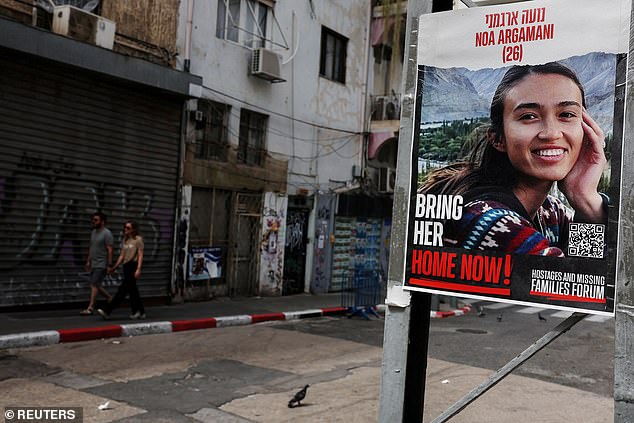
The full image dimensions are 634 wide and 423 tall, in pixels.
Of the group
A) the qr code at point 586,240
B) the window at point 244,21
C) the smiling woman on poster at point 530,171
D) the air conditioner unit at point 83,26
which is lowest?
the qr code at point 586,240

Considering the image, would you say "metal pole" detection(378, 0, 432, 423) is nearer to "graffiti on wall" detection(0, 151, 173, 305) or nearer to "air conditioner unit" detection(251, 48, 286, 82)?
"graffiti on wall" detection(0, 151, 173, 305)

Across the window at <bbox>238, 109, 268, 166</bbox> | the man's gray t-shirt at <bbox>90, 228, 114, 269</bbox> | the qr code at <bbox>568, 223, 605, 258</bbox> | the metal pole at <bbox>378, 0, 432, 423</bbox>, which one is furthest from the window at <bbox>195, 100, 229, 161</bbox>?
the qr code at <bbox>568, 223, 605, 258</bbox>

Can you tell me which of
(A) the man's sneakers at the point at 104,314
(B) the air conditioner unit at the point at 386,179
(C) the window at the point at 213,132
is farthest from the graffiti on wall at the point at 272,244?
(A) the man's sneakers at the point at 104,314

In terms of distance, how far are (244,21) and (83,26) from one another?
4.96 m

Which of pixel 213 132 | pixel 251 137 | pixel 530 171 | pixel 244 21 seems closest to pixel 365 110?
pixel 251 137

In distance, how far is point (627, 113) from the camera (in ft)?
Result: 9.48

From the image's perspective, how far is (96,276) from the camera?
441 inches

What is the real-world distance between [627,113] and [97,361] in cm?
702

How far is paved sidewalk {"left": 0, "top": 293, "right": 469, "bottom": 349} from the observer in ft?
30.2

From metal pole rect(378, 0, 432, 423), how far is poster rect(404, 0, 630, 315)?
5 centimetres

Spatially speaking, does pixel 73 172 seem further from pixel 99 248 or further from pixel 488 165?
pixel 488 165

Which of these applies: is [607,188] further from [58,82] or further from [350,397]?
[58,82]

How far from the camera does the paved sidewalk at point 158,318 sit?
30.2ft

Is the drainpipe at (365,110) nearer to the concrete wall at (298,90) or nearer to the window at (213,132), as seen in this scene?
the concrete wall at (298,90)
